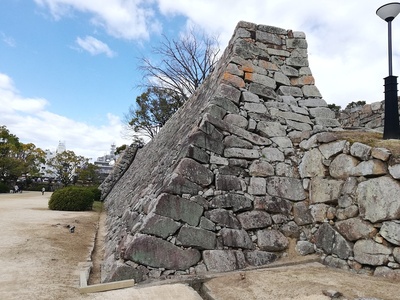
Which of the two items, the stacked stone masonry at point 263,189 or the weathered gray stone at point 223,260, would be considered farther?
the weathered gray stone at point 223,260

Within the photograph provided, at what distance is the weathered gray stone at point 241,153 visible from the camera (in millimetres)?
3670

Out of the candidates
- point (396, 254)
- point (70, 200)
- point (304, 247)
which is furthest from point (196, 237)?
point (70, 200)

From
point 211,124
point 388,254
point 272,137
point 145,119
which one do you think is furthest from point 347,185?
point 145,119

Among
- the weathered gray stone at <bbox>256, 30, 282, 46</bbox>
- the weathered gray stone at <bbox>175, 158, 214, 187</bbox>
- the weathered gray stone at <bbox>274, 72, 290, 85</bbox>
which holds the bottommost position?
the weathered gray stone at <bbox>175, 158, 214, 187</bbox>

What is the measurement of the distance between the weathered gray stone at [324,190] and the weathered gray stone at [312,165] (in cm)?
10

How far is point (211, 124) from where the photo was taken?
3680 mm

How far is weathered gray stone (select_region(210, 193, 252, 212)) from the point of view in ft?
10.9

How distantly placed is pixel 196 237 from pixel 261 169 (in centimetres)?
132

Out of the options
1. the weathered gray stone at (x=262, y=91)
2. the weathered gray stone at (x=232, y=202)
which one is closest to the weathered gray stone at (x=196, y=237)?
the weathered gray stone at (x=232, y=202)

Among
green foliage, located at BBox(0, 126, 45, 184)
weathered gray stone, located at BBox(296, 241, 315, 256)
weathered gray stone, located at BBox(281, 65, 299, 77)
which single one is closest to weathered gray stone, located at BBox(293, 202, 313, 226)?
weathered gray stone, located at BBox(296, 241, 315, 256)

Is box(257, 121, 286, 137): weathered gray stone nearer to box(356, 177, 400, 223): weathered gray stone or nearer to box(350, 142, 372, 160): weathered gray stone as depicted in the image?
box(350, 142, 372, 160): weathered gray stone

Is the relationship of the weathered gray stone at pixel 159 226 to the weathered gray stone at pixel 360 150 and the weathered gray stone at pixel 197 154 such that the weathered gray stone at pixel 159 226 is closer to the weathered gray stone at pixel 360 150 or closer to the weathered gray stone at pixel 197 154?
the weathered gray stone at pixel 197 154

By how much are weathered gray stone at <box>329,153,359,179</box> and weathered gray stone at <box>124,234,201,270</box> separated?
206cm

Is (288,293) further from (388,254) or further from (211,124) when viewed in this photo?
(211,124)
